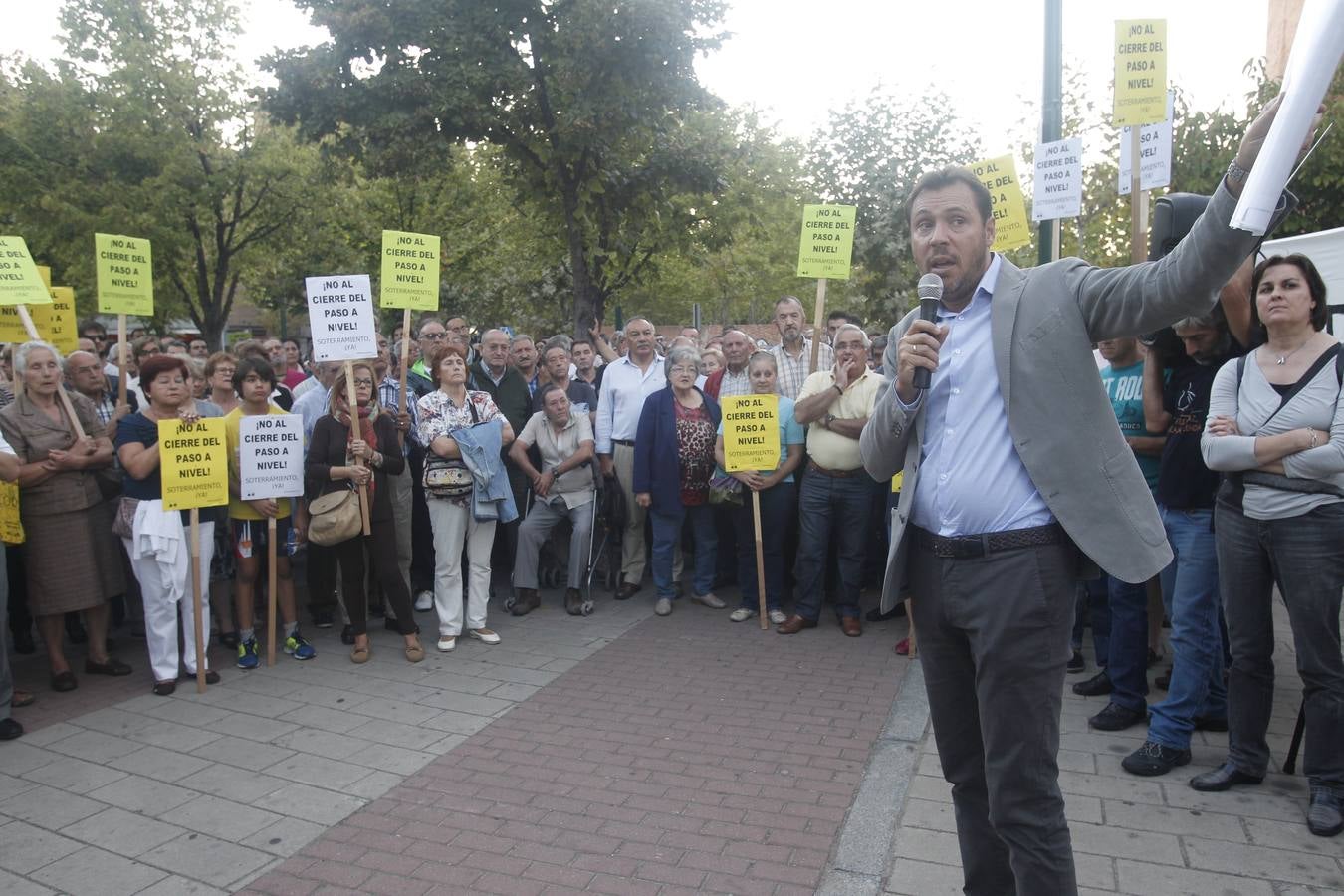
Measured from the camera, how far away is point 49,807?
4.47 meters

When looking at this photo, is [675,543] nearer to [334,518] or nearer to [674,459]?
[674,459]

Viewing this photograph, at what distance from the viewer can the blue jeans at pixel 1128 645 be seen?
493 centimetres

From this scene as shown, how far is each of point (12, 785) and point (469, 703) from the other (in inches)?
89.6

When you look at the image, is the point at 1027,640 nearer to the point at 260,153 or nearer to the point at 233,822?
the point at 233,822

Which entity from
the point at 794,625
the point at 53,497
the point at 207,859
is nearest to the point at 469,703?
the point at 207,859

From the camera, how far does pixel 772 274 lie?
35312mm

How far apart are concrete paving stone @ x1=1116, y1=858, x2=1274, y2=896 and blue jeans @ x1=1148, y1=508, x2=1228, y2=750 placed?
1.04 metres

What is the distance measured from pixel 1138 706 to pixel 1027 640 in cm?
308

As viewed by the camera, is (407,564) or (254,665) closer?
(254,665)

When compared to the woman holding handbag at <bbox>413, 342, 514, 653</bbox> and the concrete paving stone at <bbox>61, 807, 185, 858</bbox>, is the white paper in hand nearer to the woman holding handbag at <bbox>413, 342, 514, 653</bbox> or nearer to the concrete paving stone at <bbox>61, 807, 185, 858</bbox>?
the concrete paving stone at <bbox>61, 807, 185, 858</bbox>

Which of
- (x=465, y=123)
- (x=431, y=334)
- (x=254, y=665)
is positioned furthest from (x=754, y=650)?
(x=465, y=123)

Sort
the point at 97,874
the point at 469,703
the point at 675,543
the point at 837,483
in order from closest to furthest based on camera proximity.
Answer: the point at 97,874
the point at 469,703
the point at 837,483
the point at 675,543

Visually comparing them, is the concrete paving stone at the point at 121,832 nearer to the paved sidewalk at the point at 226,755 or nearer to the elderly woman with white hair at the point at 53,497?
the paved sidewalk at the point at 226,755

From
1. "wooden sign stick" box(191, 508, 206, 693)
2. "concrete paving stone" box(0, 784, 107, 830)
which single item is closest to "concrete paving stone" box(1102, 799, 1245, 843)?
"concrete paving stone" box(0, 784, 107, 830)
